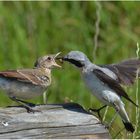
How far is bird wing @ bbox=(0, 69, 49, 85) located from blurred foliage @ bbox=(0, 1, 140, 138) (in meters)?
2.64

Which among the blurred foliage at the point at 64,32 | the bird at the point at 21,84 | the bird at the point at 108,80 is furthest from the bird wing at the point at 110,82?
the blurred foliage at the point at 64,32

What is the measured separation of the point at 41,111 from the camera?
203 inches

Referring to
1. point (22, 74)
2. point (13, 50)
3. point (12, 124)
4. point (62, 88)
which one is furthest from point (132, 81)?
point (13, 50)

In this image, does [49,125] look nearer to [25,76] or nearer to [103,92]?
[25,76]

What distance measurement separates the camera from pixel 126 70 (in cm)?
626

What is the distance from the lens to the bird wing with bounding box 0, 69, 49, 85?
584 cm

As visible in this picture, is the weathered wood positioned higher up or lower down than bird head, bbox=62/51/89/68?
lower down

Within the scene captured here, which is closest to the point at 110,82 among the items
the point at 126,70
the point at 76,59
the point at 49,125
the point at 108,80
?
the point at 108,80

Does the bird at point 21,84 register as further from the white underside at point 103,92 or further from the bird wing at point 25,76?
the white underside at point 103,92

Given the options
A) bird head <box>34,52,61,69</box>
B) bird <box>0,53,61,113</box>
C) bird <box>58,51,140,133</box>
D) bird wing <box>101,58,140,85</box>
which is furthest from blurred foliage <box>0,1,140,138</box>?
bird <box>0,53,61,113</box>

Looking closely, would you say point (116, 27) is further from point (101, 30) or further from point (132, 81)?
point (132, 81)

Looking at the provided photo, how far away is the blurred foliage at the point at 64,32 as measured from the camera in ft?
30.6

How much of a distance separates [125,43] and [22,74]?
4239mm

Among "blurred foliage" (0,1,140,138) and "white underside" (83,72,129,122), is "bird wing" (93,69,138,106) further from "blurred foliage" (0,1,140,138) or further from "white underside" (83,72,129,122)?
"blurred foliage" (0,1,140,138)
